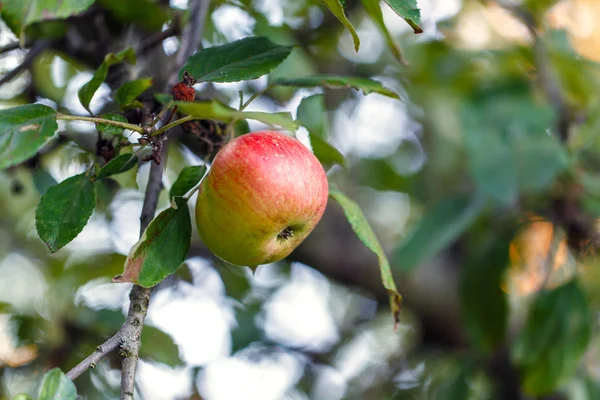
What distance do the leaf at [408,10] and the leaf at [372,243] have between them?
243mm

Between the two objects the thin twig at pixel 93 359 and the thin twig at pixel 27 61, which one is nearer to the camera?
the thin twig at pixel 93 359

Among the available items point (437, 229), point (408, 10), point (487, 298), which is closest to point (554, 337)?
point (487, 298)

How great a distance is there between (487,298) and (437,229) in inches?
8.9

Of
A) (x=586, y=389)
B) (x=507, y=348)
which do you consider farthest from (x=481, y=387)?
(x=586, y=389)

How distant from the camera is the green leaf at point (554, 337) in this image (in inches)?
57.7

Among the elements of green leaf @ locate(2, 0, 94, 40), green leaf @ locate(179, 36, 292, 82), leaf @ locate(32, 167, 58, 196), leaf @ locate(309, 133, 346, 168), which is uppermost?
green leaf @ locate(2, 0, 94, 40)

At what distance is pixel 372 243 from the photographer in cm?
79

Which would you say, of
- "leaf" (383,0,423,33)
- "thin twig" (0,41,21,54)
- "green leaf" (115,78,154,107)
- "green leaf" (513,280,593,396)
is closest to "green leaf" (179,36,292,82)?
"green leaf" (115,78,154,107)

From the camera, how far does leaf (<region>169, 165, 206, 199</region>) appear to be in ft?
2.49

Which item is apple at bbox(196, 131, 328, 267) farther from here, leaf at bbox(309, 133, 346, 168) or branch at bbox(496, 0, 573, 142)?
branch at bbox(496, 0, 573, 142)

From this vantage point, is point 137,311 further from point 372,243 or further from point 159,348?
point 159,348

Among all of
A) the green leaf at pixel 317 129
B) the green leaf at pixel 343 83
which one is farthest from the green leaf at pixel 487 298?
the green leaf at pixel 343 83

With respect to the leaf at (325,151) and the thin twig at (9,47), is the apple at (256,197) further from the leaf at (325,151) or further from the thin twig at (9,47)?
the thin twig at (9,47)

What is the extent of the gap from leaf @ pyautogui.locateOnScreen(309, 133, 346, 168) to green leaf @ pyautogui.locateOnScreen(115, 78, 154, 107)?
26cm
